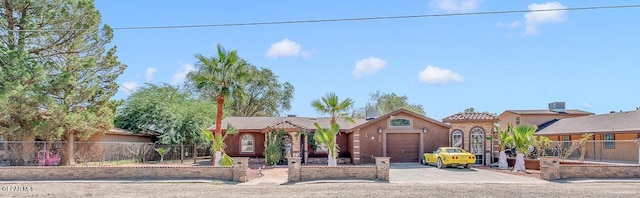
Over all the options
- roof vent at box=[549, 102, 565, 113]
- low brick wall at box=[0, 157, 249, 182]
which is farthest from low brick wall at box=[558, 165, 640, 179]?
roof vent at box=[549, 102, 565, 113]

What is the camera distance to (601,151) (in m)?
29.6

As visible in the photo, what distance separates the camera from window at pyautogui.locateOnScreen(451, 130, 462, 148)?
91.5 feet

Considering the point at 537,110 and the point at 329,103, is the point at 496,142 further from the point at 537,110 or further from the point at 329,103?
the point at 537,110

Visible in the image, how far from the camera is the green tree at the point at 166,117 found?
112ft

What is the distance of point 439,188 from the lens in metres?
15.3

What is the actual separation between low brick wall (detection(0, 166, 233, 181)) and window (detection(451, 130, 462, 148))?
1507 centimetres

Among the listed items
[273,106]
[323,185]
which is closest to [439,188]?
[323,185]

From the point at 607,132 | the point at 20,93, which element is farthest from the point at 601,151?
the point at 20,93

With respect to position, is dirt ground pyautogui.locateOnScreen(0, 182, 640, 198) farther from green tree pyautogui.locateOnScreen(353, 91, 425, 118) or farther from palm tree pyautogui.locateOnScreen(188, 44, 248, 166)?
green tree pyautogui.locateOnScreen(353, 91, 425, 118)

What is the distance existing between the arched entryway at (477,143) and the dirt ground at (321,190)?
35.3ft

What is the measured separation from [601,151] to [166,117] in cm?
2815

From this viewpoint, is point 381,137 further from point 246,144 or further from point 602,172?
point 602,172

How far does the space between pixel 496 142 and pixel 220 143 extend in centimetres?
1583

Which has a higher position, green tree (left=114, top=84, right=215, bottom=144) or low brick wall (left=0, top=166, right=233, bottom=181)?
green tree (left=114, top=84, right=215, bottom=144)
